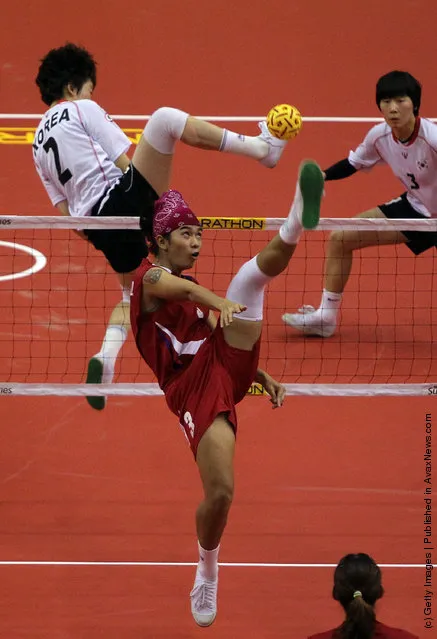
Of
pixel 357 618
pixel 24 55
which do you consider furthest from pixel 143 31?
pixel 357 618

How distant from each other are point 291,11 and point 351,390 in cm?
837

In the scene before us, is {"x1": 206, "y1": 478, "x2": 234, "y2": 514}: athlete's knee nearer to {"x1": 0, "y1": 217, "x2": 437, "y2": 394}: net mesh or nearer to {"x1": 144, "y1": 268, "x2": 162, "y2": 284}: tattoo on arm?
{"x1": 144, "y1": 268, "x2": 162, "y2": 284}: tattoo on arm

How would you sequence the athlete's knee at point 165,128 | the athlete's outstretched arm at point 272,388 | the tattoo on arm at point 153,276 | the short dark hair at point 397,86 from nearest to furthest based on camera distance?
the tattoo on arm at point 153,276 < the athlete's outstretched arm at point 272,388 < the athlete's knee at point 165,128 < the short dark hair at point 397,86

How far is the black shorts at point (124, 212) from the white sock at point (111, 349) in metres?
0.44

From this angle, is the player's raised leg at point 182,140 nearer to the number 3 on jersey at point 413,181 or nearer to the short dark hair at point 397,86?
the short dark hair at point 397,86

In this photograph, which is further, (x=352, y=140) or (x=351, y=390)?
(x=352, y=140)

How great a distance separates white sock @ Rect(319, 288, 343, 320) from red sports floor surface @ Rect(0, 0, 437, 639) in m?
0.27

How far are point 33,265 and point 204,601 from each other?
17.4ft

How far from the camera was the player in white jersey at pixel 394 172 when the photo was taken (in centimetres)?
984

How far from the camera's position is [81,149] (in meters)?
9.05

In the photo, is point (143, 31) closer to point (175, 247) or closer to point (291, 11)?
point (291, 11)

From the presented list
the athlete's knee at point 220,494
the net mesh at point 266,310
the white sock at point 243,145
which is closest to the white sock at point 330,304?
the net mesh at point 266,310

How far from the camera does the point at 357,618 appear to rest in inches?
201

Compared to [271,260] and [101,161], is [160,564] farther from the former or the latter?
[101,161]
